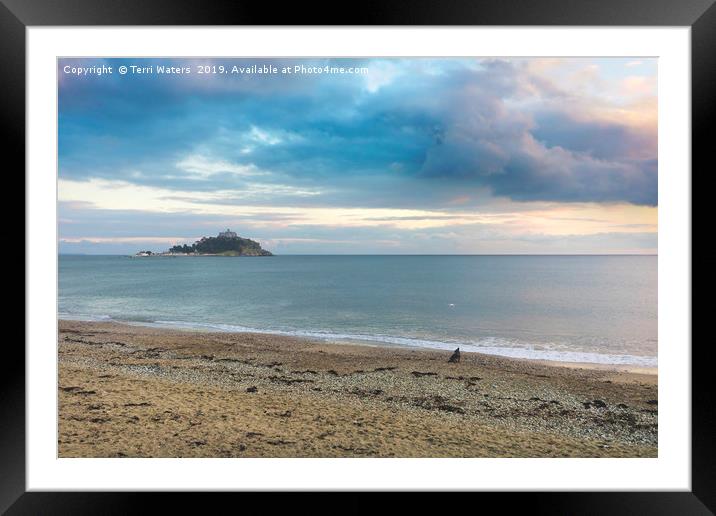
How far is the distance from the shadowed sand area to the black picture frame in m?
0.86

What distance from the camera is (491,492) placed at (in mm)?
1646

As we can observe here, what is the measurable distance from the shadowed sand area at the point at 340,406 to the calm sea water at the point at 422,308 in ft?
7.41

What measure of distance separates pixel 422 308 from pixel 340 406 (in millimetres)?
9528

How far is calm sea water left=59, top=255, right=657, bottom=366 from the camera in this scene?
8.40 m

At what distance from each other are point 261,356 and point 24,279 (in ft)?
15.3

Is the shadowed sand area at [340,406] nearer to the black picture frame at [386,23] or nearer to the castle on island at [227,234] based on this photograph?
the black picture frame at [386,23]

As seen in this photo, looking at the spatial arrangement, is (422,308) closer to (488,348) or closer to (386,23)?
(488,348)

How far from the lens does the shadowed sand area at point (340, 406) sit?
2.66 m

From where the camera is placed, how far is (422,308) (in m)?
12.8

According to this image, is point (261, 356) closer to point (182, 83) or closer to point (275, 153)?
point (182, 83)

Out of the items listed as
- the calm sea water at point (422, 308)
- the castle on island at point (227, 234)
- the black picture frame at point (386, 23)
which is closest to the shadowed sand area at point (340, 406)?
the black picture frame at point (386, 23)

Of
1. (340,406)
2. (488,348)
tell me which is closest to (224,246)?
(488,348)

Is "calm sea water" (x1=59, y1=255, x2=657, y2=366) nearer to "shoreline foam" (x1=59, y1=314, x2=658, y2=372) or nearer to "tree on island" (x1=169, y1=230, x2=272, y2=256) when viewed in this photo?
"shoreline foam" (x1=59, y1=314, x2=658, y2=372)

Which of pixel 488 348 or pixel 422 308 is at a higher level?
pixel 422 308
